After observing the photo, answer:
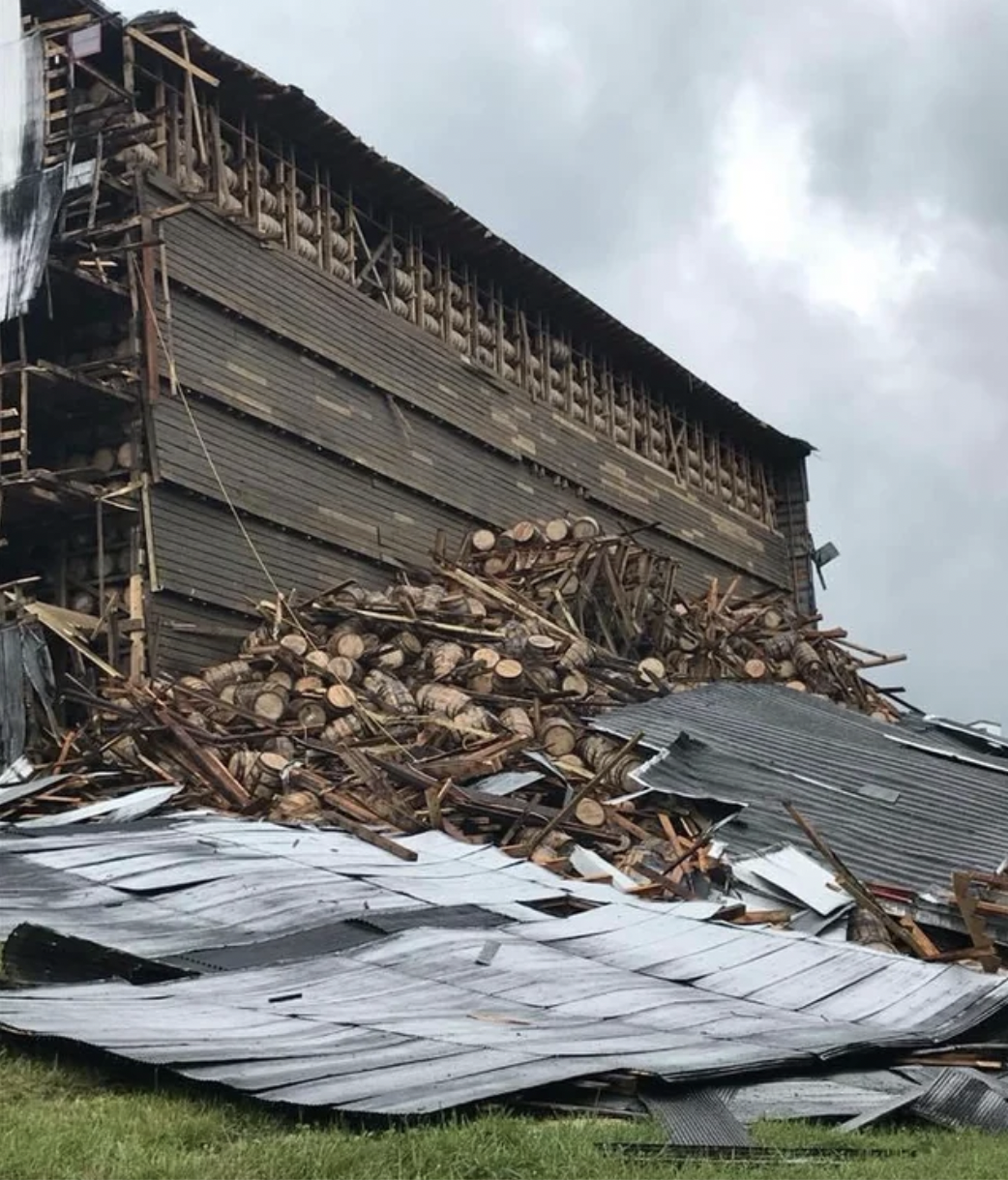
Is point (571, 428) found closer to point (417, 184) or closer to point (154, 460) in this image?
point (417, 184)

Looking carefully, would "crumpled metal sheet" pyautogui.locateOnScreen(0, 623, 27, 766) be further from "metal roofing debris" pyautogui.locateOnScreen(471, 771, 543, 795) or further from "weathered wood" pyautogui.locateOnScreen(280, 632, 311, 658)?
"metal roofing debris" pyautogui.locateOnScreen(471, 771, 543, 795)

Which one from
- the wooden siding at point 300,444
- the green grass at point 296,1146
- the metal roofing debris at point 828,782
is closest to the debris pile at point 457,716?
the metal roofing debris at point 828,782

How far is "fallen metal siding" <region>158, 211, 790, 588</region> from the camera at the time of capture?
2281cm

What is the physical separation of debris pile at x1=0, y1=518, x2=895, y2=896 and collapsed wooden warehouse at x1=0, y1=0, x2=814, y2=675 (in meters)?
1.52

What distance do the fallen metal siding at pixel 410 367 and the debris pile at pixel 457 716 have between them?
327 centimetres

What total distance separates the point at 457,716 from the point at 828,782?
4.54m

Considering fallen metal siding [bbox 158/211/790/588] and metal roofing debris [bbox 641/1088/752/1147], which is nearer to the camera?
metal roofing debris [bbox 641/1088/752/1147]

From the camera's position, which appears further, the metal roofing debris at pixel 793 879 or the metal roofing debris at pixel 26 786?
the metal roofing debris at pixel 26 786

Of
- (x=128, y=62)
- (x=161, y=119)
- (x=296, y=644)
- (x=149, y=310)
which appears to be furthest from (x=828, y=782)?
(x=128, y=62)

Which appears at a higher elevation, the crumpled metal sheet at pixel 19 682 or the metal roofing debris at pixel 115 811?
the crumpled metal sheet at pixel 19 682

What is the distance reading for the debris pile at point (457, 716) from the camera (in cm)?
1598

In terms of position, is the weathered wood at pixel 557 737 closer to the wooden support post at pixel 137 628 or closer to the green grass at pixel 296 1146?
the wooden support post at pixel 137 628

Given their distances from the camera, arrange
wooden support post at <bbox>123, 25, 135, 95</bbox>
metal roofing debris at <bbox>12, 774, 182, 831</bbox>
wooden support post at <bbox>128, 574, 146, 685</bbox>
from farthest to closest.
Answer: wooden support post at <bbox>123, 25, 135, 95</bbox>
wooden support post at <bbox>128, 574, 146, 685</bbox>
metal roofing debris at <bbox>12, 774, 182, 831</bbox>

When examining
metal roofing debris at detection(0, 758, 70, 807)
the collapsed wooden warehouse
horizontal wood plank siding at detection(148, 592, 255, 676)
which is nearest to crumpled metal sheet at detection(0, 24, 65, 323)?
the collapsed wooden warehouse
